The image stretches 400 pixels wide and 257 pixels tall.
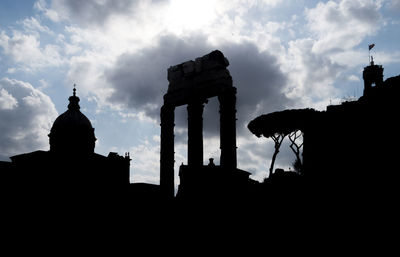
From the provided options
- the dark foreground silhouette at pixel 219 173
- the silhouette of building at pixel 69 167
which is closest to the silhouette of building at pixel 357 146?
the dark foreground silhouette at pixel 219 173

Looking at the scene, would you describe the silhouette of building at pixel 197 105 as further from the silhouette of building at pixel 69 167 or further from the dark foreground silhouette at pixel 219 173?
the silhouette of building at pixel 69 167

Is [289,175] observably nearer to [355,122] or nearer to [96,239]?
[355,122]

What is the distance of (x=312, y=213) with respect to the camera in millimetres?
7547

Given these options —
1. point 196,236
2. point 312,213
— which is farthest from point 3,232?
point 312,213

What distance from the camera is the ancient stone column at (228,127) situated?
18.0 m

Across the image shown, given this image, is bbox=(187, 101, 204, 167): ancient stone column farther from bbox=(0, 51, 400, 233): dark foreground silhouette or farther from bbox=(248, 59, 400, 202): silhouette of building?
bbox=(248, 59, 400, 202): silhouette of building

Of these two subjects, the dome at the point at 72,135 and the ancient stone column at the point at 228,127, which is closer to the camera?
the ancient stone column at the point at 228,127

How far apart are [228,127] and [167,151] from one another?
4.20 m

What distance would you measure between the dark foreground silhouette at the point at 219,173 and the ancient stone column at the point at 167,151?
55 millimetres

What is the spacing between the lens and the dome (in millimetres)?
Result: 30609

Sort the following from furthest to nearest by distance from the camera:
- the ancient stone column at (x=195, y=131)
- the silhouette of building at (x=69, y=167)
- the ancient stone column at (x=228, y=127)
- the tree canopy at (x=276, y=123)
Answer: the silhouette of building at (x=69, y=167)
the tree canopy at (x=276, y=123)
the ancient stone column at (x=195, y=131)
the ancient stone column at (x=228, y=127)

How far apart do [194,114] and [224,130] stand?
2.35 metres

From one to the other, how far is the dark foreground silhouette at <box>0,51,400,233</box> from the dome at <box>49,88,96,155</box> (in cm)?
8

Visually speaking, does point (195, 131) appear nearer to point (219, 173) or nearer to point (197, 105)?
point (197, 105)
